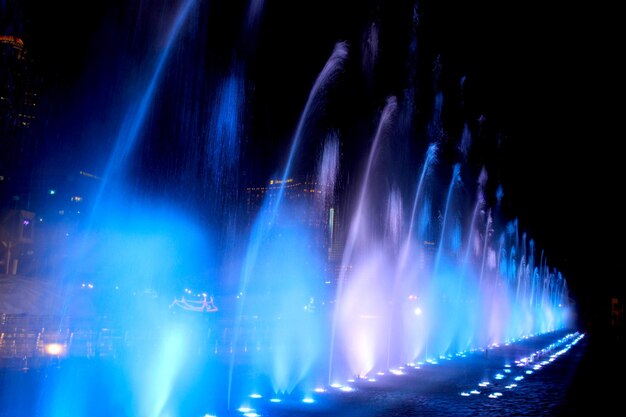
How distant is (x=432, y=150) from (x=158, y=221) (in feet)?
73.8

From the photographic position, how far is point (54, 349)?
16.4 metres

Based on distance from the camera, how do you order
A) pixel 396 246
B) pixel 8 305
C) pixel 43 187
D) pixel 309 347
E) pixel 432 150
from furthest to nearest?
pixel 43 187 → pixel 396 246 → pixel 432 150 → pixel 8 305 → pixel 309 347

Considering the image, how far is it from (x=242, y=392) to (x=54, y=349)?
7911 millimetres

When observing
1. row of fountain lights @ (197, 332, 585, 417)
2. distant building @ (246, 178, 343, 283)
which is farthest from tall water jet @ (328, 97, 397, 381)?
distant building @ (246, 178, 343, 283)

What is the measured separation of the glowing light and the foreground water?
1135 millimetres

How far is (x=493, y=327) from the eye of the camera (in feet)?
144

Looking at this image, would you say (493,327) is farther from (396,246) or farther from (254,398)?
(254,398)

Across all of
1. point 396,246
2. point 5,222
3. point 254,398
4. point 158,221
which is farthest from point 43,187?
point 254,398

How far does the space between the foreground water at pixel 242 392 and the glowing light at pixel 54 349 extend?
114 centimetres

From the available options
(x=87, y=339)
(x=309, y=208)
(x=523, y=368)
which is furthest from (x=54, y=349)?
(x=309, y=208)

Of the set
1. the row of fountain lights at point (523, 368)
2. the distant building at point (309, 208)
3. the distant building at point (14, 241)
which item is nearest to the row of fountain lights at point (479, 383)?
the row of fountain lights at point (523, 368)

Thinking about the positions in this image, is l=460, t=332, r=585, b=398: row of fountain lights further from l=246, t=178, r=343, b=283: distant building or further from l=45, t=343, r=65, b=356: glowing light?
l=246, t=178, r=343, b=283: distant building

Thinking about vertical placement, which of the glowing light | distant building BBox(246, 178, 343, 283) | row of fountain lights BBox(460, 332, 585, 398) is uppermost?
distant building BBox(246, 178, 343, 283)

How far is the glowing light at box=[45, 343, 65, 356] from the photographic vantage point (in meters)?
15.5
